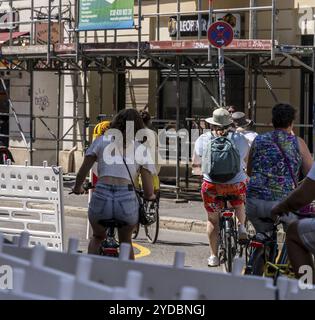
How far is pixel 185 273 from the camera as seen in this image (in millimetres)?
3627

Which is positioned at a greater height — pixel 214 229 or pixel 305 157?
pixel 305 157

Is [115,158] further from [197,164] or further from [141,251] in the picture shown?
[141,251]

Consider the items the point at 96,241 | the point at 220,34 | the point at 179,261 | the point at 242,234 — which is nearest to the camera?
the point at 179,261

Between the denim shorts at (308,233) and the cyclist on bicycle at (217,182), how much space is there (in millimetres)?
3145

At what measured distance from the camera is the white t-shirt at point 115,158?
7.18m

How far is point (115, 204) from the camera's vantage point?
7078 millimetres

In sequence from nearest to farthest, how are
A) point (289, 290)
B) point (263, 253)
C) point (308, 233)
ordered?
point (289, 290) < point (308, 233) < point (263, 253)

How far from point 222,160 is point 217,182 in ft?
0.89

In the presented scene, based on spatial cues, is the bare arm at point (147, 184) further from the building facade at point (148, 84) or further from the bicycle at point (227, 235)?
the building facade at point (148, 84)

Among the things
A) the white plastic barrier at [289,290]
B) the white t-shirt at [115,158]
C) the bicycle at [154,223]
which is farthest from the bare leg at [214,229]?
the white plastic barrier at [289,290]


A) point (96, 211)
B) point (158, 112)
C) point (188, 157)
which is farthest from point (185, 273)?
point (158, 112)

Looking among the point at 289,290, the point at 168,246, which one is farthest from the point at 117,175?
the point at 168,246

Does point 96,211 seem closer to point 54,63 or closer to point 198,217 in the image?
point 198,217

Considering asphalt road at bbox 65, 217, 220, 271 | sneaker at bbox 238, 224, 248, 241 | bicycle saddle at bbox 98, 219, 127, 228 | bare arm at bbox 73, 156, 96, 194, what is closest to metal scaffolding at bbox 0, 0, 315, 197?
asphalt road at bbox 65, 217, 220, 271
